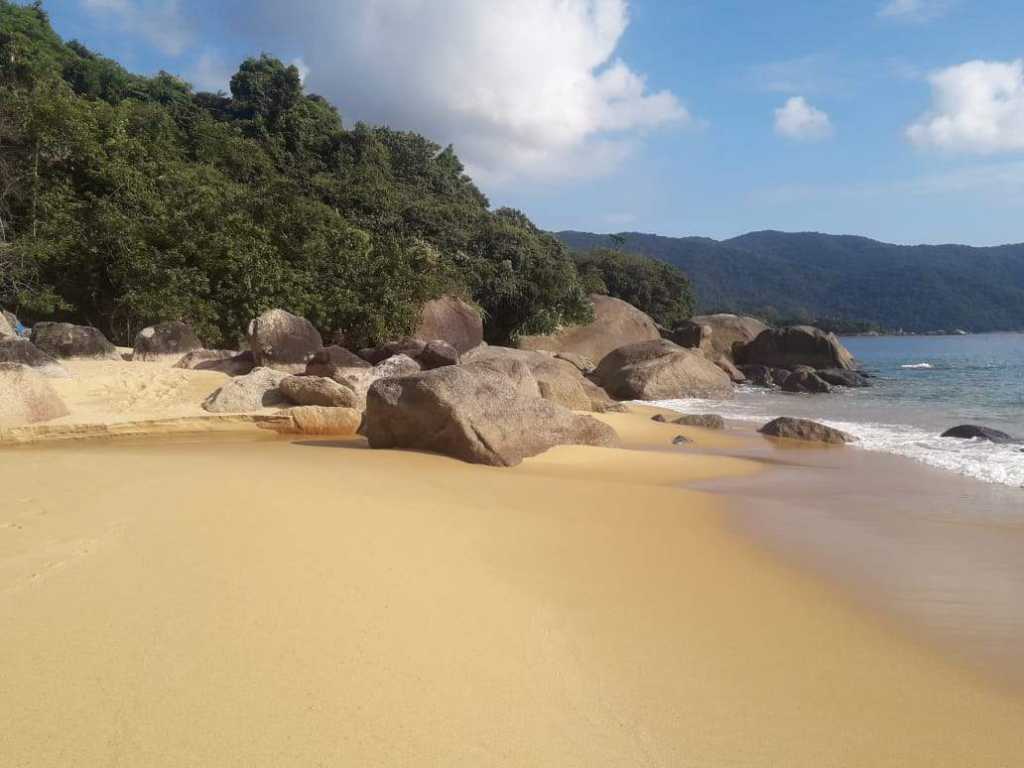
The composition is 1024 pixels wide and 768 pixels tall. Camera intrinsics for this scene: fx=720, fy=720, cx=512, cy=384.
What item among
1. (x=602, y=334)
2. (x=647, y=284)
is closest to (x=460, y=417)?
(x=602, y=334)

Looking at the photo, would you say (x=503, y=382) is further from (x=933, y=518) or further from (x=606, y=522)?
(x=933, y=518)

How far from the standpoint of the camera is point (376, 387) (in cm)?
841

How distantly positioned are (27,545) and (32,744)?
205cm

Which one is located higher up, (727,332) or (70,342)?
(727,332)

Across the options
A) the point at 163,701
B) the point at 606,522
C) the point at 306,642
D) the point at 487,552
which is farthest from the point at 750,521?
the point at 163,701

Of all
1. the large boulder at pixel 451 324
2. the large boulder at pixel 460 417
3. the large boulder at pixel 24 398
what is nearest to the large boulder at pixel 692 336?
the large boulder at pixel 451 324

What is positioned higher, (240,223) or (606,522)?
(240,223)

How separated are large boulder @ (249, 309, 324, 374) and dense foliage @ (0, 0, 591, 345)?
133 inches

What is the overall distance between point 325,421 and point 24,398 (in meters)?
3.55

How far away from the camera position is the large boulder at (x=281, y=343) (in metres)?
14.2

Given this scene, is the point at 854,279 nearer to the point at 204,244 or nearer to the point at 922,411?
the point at 922,411

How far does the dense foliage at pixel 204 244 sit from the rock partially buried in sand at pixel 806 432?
418 inches

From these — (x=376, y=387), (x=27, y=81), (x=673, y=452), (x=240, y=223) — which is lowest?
(x=673, y=452)

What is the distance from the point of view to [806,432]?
1215cm
